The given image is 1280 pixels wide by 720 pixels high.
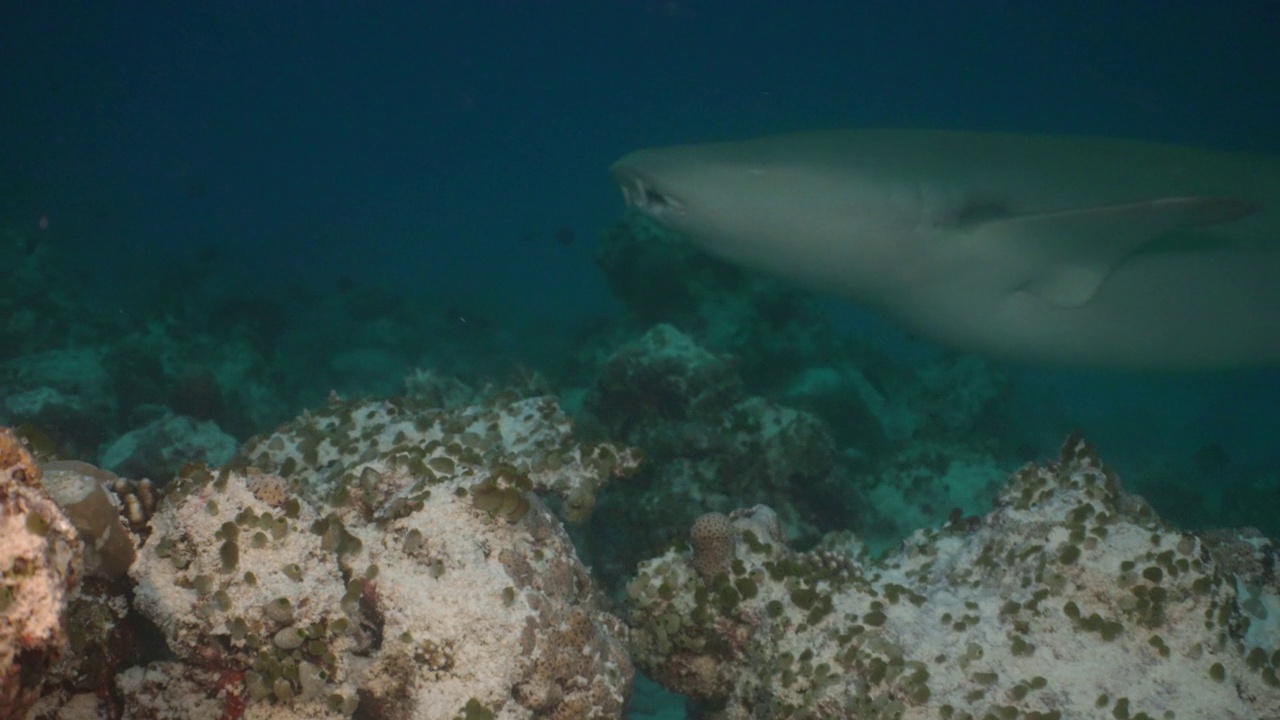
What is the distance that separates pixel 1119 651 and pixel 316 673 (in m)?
3.04

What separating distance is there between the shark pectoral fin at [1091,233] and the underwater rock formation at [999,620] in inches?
77.6

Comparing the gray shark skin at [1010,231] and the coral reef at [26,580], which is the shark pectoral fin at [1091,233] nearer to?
the gray shark skin at [1010,231]

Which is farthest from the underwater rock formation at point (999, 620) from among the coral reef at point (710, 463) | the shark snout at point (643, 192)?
the coral reef at point (710, 463)

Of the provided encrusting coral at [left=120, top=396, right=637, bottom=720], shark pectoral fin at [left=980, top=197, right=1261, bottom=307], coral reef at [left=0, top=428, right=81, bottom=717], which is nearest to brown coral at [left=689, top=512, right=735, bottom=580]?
encrusting coral at [left=120, top=396, right=637, bottom=720]

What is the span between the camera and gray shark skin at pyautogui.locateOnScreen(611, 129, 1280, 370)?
4.71 m

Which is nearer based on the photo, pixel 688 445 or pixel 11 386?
pixel 688 445

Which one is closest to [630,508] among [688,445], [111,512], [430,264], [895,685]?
[688,445]

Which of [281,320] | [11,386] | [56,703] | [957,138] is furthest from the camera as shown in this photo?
[281,320]

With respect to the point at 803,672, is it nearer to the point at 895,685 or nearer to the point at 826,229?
the point at 895,685

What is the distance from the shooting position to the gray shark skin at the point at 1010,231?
471cm

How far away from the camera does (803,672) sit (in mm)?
2898

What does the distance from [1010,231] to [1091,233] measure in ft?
1.81

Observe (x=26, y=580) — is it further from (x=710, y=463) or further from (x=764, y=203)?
(x=710, y=463)

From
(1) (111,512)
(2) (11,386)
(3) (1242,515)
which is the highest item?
(1) (111,512)
